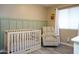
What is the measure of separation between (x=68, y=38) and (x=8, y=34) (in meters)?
1.16

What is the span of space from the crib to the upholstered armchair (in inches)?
4.2

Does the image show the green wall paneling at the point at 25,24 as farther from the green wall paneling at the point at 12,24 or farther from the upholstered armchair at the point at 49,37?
the upholstered armchair at the point at 49,37

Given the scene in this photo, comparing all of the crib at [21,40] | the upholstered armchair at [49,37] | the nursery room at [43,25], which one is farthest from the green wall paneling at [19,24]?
the upholstered armchair at [49,37]

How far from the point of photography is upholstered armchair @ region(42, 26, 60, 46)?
6.11 feet

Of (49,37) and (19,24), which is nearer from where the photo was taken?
(19,24)

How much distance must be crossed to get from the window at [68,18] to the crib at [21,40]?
0.47 meters

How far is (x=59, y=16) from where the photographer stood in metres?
1.82

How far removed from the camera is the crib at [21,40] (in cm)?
196

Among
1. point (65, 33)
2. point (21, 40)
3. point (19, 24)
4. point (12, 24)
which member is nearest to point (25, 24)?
point (19, 24)

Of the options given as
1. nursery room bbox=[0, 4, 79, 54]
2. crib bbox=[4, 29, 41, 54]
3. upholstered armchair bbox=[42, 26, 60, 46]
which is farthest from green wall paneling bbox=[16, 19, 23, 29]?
upholstered armchair bbox=[42, 26, 60, 46]

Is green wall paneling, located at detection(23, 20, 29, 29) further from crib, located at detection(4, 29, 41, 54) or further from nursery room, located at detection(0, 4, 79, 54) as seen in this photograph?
crib, located at detection(4, 29, 41, 54)

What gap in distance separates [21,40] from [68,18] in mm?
1076

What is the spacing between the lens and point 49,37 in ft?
6.73

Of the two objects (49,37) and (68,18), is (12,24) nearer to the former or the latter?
(49,37)
